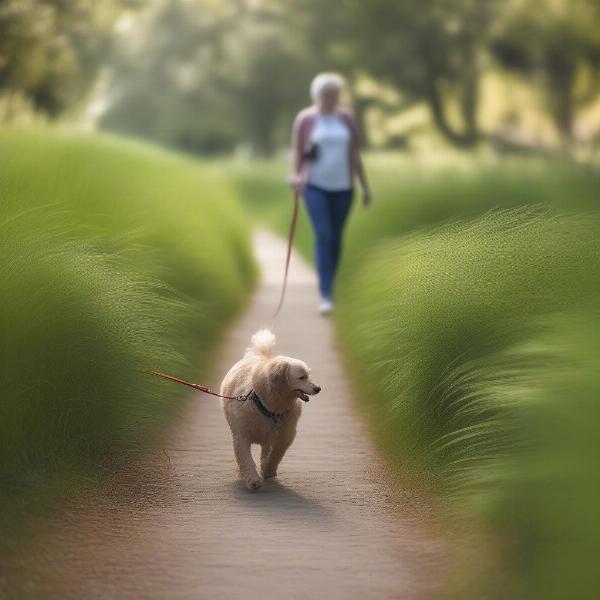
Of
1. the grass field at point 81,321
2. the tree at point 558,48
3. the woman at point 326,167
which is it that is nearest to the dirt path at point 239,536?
the grass field at point 81,321

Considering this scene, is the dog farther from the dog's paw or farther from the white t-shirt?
the white t-shirt

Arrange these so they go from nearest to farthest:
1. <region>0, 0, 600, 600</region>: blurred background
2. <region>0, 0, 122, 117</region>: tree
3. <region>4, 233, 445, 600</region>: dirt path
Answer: <region>0, 0, 600, 600</region>: blurred background, <region>4, 233, 445, 600</region>: dirt path, <region>0, 0, 122, 117</region>: tree

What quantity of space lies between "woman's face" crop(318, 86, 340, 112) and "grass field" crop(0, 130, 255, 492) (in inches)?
92.4

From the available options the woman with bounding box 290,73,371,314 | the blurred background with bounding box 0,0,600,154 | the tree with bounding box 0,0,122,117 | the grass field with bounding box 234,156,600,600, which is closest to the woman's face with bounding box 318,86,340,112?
the woman with bounding box 290,73,371,314

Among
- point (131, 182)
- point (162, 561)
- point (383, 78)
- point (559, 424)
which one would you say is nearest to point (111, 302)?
point (162, 561)

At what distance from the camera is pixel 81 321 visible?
471 cm

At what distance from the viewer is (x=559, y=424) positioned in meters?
3.58

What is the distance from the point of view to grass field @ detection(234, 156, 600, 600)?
334cm

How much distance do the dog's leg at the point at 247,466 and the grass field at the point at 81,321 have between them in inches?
19.1

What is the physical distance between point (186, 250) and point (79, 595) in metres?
4.81

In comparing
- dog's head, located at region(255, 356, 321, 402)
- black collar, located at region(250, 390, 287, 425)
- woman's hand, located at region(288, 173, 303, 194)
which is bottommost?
black collar, located at region(250, 390, 287, 425)

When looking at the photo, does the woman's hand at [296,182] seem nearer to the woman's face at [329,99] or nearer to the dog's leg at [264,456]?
the woman's face at [329,99]

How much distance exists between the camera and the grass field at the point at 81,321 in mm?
4367

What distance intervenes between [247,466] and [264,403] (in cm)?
28
